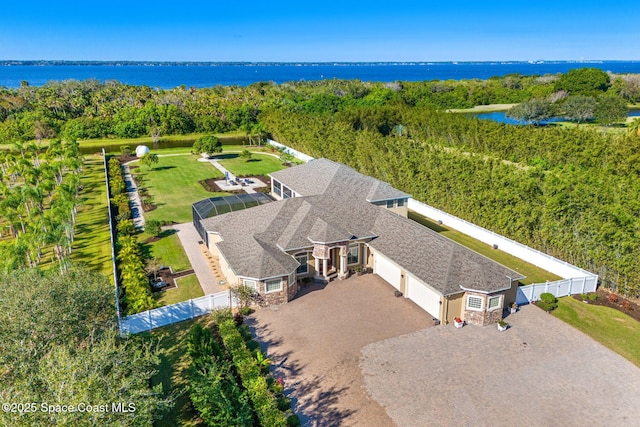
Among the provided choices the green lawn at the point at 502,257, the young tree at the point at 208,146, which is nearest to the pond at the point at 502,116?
the young tree at the point at 208,146

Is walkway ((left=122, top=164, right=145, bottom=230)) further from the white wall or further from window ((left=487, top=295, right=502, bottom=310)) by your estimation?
window ((left=487, top=295, right=502, bottom=310))

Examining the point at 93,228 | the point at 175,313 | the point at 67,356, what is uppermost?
the point at 67,356

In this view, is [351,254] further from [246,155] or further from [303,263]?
[246,155]

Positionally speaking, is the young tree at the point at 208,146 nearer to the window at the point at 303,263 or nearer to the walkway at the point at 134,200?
the walkway at the point at 134,200

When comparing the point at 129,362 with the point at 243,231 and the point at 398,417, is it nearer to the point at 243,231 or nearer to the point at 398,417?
the point at 398,417

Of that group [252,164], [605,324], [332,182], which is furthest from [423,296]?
[252,164]

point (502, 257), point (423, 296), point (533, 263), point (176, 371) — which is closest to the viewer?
point (176, 371)
